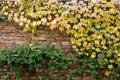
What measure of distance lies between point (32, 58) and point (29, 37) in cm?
54

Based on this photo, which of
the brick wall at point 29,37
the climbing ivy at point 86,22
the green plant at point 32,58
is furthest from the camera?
the brick wall at point 29,37

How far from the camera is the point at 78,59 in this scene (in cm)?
545

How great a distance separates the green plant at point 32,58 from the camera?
5.17 m

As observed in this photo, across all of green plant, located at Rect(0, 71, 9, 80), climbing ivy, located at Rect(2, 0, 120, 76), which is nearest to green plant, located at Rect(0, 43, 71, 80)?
green plant, located at Rect(0, 71, 9, 80)

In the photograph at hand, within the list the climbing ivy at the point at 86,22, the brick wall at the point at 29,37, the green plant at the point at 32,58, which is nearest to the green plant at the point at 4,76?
the green plant at the point at 32,58

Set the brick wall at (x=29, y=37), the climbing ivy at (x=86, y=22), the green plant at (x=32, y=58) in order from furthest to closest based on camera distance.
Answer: the brick wall at (x=29, y=37) → the climbing ivy at (x=86, y=22) → the green plant at (x=32, y=58)

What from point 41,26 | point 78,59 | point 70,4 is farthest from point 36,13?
point 78,59

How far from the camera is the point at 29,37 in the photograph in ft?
18.3

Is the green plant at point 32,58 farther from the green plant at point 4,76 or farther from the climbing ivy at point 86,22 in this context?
the climbing ivy at point 86,22

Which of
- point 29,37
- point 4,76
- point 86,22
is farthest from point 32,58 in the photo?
point 86,22

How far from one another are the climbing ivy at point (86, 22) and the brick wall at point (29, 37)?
0.41 ft

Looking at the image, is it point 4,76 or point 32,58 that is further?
point 4,76

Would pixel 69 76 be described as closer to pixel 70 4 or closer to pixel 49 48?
pixel 49 48

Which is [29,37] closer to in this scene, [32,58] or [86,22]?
[32,58]
